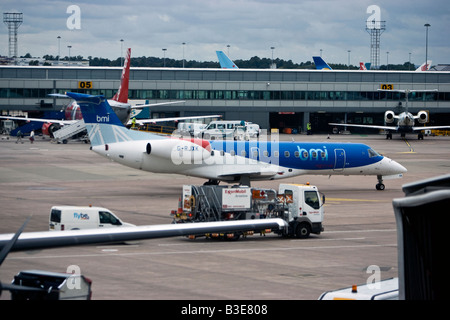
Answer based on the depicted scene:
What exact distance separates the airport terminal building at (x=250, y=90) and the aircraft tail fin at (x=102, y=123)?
68812 mm

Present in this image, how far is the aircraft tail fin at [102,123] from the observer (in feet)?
139

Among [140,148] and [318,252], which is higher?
[140,148]

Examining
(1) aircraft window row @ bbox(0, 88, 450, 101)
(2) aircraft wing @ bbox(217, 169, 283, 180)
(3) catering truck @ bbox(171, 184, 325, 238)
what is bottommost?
(3) catering truck @ bbox(171, 184, 325, 238)

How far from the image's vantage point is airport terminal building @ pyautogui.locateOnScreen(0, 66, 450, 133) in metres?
110

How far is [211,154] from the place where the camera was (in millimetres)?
43531

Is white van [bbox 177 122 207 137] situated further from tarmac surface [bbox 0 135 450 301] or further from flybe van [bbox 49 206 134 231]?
flybe van [bbox 49 206 134 231]

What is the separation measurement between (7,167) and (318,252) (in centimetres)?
4007

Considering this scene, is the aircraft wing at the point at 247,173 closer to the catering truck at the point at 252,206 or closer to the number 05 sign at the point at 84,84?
the catering truck at the point at 252,206

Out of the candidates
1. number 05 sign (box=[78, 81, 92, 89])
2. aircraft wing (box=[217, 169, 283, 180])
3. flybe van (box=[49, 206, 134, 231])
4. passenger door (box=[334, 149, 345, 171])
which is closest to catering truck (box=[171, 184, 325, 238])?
flybe van (box=[49, 206, 134, 231])

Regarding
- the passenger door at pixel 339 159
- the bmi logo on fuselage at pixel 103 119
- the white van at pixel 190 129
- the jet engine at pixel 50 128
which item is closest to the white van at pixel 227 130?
the white van at pixel 190 129

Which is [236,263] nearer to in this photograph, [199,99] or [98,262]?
[98,262]

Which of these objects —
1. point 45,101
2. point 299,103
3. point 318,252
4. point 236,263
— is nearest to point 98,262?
point 236,263

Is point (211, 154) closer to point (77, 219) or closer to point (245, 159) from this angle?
point (245, 159)
